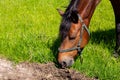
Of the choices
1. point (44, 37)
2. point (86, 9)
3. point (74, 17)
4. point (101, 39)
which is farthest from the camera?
point (101, 39)

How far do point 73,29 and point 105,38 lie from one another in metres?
1.75

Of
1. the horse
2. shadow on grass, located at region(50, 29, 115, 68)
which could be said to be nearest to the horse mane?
the horse

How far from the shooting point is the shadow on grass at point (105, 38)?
5.91 m

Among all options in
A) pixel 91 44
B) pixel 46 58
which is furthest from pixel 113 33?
pixel 46 58

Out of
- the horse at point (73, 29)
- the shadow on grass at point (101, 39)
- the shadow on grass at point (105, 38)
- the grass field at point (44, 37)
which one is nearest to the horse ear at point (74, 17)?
the horse at point (73, 29)

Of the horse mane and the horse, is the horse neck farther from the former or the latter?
the horse mane

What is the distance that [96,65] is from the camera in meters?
5.14

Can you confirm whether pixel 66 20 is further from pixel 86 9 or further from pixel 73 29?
pixel 86 9

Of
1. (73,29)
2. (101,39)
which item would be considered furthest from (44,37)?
(73,29)

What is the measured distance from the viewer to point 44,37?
597 cm

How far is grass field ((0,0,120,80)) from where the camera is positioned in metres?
5.16

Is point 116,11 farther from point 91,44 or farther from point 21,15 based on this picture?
point 21,15

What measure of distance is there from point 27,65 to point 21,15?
2105 millimetres

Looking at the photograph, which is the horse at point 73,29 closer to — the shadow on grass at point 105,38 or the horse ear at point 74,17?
the horse ear at point 74,17
